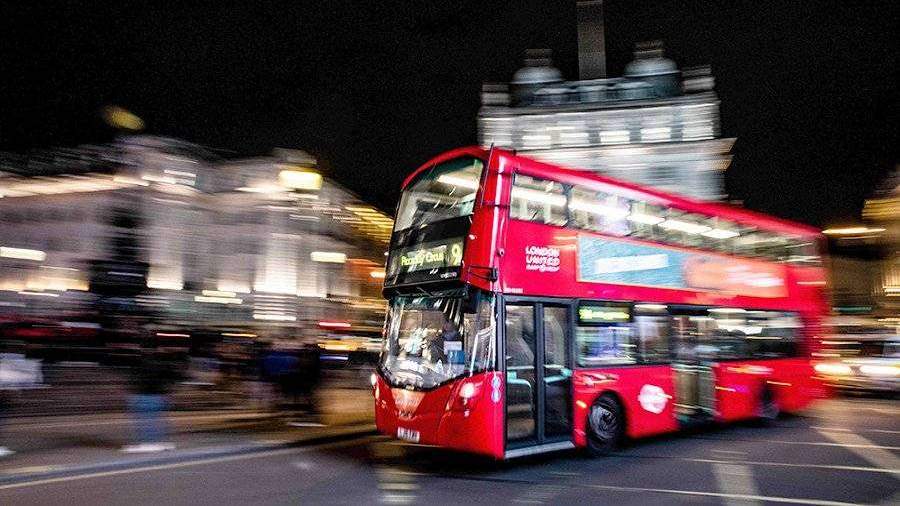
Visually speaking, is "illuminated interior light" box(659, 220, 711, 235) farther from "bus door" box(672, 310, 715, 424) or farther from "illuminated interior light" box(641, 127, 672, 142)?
"illuminated interior light" box(641, 127, 672, 142)

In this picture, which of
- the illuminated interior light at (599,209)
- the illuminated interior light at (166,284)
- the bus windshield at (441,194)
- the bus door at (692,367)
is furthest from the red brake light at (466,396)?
the illuminated interior light at (166,284)

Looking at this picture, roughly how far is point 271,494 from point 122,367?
744 inches

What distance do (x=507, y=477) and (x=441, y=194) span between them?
146 inches

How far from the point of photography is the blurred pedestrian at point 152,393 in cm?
899

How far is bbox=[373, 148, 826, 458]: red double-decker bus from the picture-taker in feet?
25.7

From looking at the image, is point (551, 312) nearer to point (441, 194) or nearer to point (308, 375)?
point (441, 194)

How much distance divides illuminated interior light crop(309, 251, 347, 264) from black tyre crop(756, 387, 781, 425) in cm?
5558

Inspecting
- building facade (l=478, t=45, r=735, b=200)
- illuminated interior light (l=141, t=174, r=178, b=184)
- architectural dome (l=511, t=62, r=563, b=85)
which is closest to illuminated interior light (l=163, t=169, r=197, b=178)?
illuminated interior light (l=141, t=174, r=178, b=184)

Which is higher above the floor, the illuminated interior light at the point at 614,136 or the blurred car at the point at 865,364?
the illuminated interior light at the point at 614,136

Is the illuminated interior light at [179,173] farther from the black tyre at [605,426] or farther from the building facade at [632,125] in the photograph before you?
the black tyre at [605,426]

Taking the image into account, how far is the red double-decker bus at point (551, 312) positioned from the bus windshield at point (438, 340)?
0.06 feet

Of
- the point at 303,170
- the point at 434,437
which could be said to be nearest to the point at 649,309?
the point at 434,437

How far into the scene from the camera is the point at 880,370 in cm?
1584

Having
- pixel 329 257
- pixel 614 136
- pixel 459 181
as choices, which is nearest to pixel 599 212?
pixel 459 181
